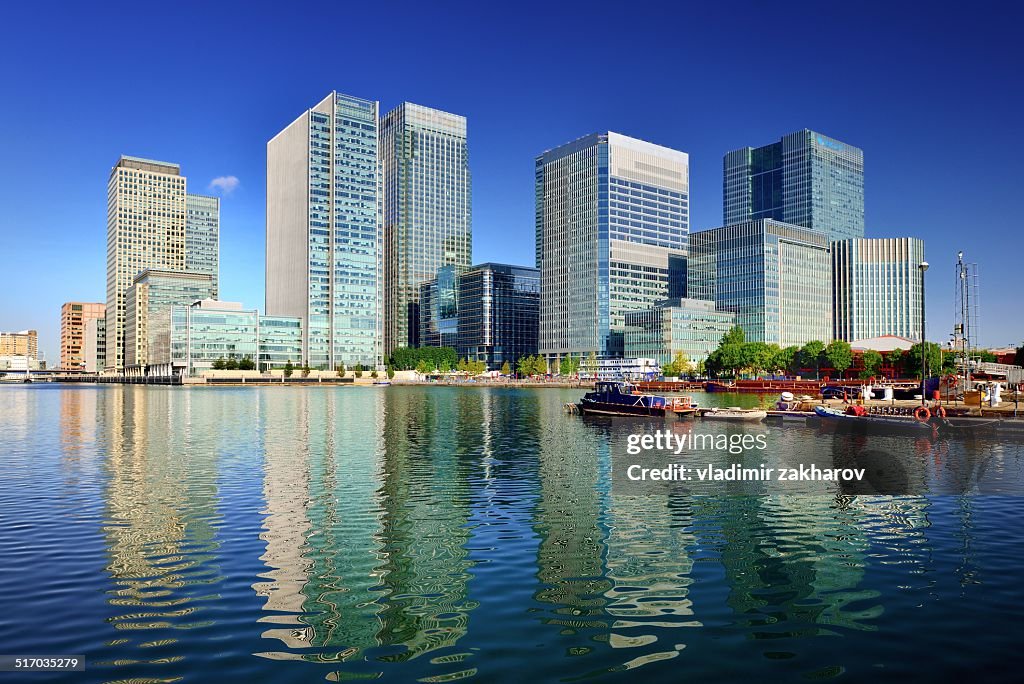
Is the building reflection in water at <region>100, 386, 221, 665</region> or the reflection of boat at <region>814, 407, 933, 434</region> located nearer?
the building reflection in water at <region>100, 386, 221, 665</region>

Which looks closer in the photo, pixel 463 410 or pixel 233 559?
pixel 233 559

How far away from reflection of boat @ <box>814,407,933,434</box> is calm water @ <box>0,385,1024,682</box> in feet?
95.1

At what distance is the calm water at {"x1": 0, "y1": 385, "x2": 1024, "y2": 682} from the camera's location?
1836cm

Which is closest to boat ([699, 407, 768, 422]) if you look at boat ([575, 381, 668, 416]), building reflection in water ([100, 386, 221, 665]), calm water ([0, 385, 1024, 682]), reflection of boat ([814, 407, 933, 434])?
boat ([575, 381, 668, 416])

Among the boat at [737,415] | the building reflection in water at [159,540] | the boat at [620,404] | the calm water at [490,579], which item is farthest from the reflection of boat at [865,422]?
the building reflection in water at [159,540]

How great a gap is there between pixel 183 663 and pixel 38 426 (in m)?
88.1

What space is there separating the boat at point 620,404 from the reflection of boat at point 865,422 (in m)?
20.9

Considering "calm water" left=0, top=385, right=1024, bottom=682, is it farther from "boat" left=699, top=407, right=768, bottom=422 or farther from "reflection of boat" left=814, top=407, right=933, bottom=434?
"boat" left=699, top=407, right=768, bottom=422

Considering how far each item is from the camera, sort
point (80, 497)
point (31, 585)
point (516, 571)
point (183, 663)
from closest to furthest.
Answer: point (183, 663) < point (31, 585) < point (516, 571) < point (80, 497)

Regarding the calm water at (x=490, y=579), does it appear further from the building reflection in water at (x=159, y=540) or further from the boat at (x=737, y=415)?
the boat at (x=737, y=415)

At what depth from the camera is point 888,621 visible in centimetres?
2089

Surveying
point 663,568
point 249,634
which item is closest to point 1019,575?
point 663,568

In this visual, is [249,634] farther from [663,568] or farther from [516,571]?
[663,568]

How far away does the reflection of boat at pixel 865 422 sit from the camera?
77.5m
